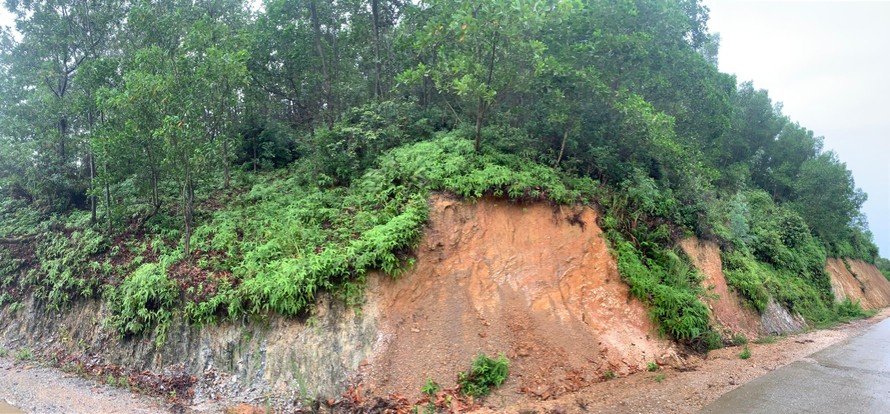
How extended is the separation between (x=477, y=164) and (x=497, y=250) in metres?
2.19

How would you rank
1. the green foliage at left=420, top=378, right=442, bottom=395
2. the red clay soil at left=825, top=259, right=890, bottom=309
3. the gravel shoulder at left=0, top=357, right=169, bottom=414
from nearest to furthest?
the green foliage at left=420, top=378, right=442, bottom=395
the gravel shoulder at left=0, top=357, right=169, bottom=414
the red clay soil at left=825, top=259, right=890, bottom=309

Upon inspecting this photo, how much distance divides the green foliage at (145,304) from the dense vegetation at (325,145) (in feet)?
0.21

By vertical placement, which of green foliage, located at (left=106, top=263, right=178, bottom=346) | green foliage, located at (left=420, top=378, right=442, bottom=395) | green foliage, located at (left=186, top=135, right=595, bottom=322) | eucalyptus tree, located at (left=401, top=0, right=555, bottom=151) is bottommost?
green foliage, located at (left=420, top=378, right=442, bottom=395)

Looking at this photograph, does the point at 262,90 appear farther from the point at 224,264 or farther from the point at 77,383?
the point at 77,383

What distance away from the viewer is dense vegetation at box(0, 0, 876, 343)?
10.5 meters

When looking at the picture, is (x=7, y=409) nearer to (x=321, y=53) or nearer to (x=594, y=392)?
(x=594, y=392)

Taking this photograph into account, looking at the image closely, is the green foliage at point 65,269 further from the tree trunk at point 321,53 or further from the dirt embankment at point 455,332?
the tree trunk at point 321,53

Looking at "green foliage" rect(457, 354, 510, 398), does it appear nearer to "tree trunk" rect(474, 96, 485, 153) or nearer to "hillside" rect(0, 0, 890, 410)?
"hillside" rect(0, 0, 890, 410)

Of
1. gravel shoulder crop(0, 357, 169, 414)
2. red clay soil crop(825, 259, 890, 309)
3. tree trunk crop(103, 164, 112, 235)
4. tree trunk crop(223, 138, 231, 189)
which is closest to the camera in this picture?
gravel shoulder crop(0, 357, 169, 414)

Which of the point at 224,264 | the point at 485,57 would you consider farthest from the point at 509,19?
the point at 224,264

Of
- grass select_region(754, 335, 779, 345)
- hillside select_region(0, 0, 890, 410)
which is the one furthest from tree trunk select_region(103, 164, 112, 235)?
grass select_region(754, 335, 779, 345)

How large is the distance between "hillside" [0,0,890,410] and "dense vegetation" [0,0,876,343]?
0.08 m

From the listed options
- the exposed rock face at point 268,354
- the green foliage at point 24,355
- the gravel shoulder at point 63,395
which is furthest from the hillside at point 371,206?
the gravel shoulder at point 63,395

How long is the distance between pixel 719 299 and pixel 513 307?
21.0ft
